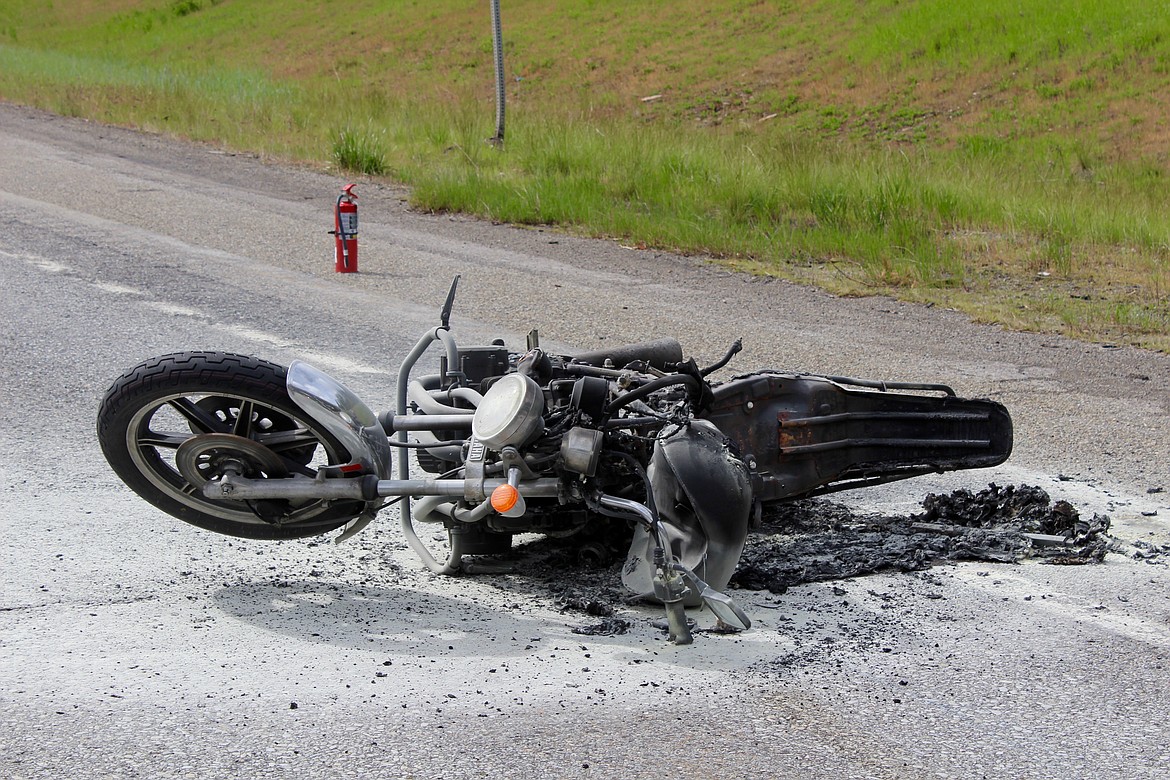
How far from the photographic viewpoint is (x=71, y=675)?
362 centimetres

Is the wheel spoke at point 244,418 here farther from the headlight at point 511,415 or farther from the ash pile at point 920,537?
Result: the ash pile at point 920,537

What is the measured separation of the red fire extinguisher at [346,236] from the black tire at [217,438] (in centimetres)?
601

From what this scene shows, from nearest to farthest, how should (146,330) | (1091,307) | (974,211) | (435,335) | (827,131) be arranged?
1. (435,335)
2. (146,330)
3. (1091,307)
4. (974,211)
5. (827,131)

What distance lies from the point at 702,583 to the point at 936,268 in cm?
743

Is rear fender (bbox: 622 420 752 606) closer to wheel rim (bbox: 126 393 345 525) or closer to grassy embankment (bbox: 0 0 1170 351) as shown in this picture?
wheel rim (bbox: 126 393 345 525)

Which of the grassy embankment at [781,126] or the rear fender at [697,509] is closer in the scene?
the rear fender at [697,509]

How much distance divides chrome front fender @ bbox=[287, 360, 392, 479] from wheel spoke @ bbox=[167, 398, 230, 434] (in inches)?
12.6

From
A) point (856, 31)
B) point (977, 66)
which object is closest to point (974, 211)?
point (977, 66)

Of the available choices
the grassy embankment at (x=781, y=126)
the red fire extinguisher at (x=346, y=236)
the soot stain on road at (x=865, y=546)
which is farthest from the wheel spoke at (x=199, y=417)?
the grassy embankment at (x=781, y=126)

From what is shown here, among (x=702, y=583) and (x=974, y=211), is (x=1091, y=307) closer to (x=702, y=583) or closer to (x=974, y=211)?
(x=974, y=211)

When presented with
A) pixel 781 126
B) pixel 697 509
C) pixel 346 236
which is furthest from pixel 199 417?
pixel 781 126

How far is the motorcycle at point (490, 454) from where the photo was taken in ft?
13.1

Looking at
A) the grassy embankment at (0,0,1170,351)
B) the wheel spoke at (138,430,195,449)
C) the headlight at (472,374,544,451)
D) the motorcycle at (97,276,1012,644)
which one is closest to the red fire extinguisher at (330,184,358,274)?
the grassy embankment at (0,0,1170,351)

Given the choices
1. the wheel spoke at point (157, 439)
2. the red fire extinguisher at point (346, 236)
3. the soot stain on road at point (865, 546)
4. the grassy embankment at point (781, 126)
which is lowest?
the soot stain on road at point (865, 546)
